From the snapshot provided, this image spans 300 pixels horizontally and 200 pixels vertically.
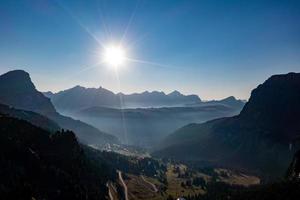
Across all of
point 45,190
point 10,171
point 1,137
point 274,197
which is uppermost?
point 1,137

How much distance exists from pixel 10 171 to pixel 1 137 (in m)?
34.8

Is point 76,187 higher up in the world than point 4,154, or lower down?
lower down

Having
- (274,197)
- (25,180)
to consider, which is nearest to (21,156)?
(25,180)

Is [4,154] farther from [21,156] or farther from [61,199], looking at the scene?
[61,199]

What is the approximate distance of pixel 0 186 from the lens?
155375 millimetres

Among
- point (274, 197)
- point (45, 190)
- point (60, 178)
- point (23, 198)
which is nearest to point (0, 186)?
point (23, 198)

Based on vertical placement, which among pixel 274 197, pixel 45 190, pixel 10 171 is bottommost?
pixel 274 197

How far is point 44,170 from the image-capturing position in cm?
19450

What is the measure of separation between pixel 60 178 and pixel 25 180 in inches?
1144

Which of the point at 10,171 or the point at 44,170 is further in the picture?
the point at 44,170

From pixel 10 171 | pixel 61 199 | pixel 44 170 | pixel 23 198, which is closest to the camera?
pixel 23 198

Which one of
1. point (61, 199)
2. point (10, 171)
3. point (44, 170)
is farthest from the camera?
point (44, 170)

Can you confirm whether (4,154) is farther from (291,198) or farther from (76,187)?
(291,198)

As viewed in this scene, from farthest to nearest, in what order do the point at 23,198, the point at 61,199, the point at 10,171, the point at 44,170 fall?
the point at 44,170, the point at 61,199, the point at 10,171, the point at 23,198
